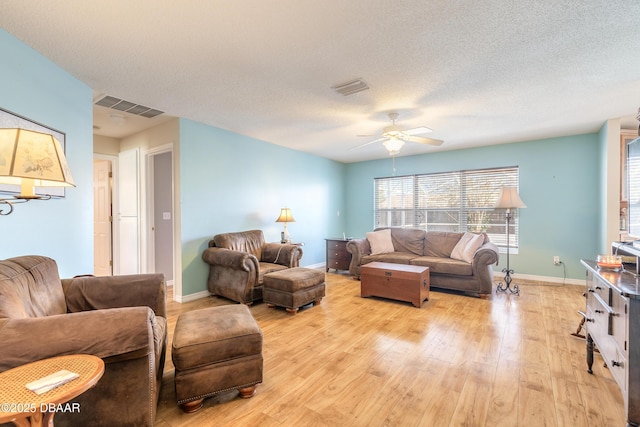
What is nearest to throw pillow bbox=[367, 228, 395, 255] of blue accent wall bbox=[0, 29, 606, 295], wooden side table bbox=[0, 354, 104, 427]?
blue accent wall bbox=[0, 29, 606, 295]

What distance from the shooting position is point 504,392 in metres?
1.82

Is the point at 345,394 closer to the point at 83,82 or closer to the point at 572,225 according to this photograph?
the point at 83,82

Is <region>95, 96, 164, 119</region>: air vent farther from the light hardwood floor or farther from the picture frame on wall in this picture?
the light hardwood floor

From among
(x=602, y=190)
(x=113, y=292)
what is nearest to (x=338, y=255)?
(x=113, y=292)

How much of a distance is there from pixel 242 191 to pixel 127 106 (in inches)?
71.8

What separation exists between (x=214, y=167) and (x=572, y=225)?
572cm

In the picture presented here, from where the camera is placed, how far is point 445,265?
4.12 m

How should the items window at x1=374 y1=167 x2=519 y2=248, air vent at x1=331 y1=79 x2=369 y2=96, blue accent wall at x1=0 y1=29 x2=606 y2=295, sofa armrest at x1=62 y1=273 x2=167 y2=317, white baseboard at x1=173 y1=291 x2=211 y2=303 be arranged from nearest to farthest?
sofa armrest at x1=62 y1=273 x2=167 y2=317 < blue accent wall at x1=0 y1=29 x2=606 y2=295 < air vent at x1=331 y1=79 x2=369 y2=96 < white baseboard at x1=173 y1=291 x2=211 y2=303 < window at x1=374 y1=167 x2=519 y2=248

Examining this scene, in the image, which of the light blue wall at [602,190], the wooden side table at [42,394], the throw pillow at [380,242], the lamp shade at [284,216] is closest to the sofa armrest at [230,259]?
the lamp shade at [284,216]

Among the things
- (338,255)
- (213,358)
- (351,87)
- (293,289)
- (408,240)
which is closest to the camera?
(213,358)

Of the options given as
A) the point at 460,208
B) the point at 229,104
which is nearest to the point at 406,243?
the point at 460,208

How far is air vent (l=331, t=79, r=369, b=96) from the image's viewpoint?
2652 mm

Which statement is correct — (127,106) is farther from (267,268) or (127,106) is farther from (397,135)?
(397,135)

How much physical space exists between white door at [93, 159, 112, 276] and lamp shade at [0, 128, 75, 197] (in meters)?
4.17
